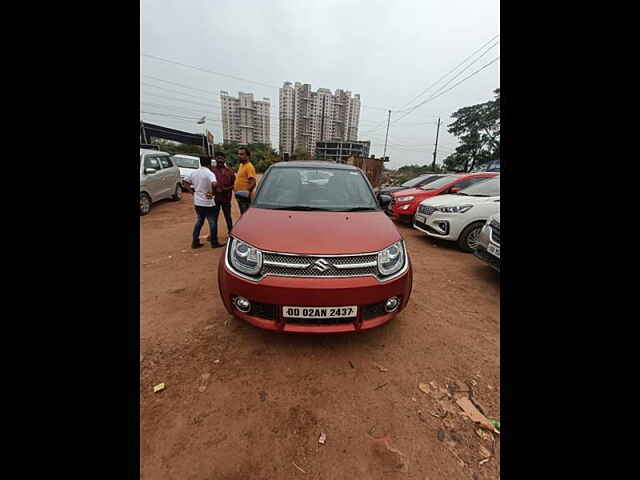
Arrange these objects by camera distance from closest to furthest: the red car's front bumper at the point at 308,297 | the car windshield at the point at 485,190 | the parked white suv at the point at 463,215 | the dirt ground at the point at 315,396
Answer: the dirt ground at the point at 315,396 → the red car's front bumper at the point at 308,297 → the parked white suv at the point at 463,215 → the car windshield at the point at 485,190

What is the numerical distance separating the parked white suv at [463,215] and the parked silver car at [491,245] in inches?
37.5

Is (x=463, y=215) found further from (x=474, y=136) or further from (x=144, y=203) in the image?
(x=474, y=136)

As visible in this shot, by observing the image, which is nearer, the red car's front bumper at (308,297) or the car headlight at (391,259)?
the red car's front bumper at (308,297)

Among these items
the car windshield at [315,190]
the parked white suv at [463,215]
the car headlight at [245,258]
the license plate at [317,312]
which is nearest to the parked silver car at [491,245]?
the parked white suv at [463,215]

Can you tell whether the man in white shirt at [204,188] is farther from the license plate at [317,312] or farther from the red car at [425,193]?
the red car at [425,193]

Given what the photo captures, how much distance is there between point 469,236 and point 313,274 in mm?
3894

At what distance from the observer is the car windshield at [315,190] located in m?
2.33

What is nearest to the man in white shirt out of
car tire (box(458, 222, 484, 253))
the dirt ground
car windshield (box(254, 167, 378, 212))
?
car windshield (box(254, 167, 378, 212))

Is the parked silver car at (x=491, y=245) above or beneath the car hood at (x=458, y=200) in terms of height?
beneath
